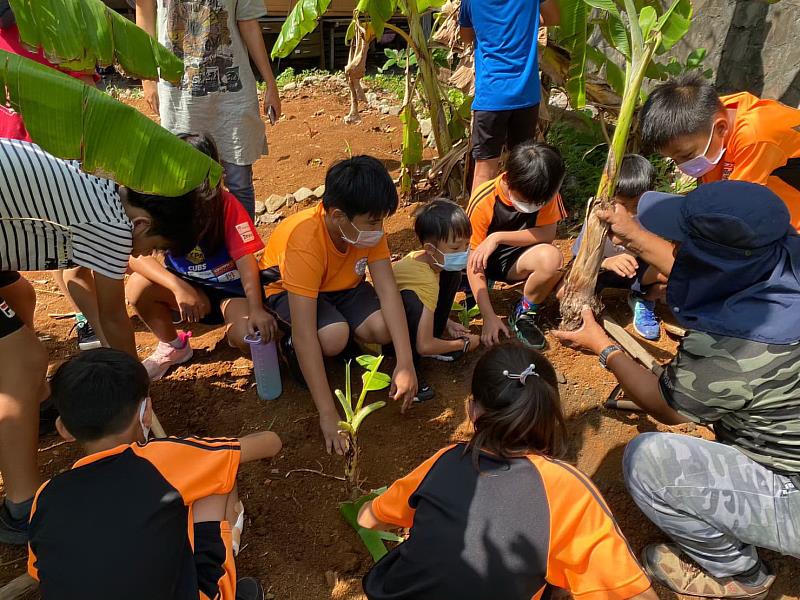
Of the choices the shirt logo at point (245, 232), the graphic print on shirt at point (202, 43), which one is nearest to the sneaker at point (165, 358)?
the shirt logo at point (245, 232)

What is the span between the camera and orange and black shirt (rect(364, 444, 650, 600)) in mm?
1324

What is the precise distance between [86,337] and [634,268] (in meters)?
2.74

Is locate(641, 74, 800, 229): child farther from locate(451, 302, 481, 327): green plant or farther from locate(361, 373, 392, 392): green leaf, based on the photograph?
locate(361, 373, 392, 392): green leaf

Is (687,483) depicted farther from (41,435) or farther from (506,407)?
(41,435)

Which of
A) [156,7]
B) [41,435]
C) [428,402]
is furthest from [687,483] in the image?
[156,7]

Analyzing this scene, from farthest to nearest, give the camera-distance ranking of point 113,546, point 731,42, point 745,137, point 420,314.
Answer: point 731,42 → point 420,314 → point 745,137 → point 113,546

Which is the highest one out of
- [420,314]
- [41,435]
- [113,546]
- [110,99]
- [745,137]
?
[110,99]

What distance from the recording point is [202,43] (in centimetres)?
280

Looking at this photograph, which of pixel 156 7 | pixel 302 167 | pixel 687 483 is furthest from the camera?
pixel 302 167

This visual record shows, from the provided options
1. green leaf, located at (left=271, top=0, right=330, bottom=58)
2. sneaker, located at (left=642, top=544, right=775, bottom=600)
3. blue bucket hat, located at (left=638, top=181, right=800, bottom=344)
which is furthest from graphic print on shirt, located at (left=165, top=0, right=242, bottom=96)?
sneaker, located at (left=642, top=544, right=775, bottom=600)

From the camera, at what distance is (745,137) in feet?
7.71

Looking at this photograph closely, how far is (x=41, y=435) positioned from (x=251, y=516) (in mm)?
1034

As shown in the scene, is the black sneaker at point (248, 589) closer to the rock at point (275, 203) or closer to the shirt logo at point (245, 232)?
the shirt logo at point (245, 232)

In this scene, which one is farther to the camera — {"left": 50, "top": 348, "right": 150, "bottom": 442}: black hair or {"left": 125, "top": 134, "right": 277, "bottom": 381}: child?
{"left": 125, "top": 134, "right": 277, "bottom": 381}: child
